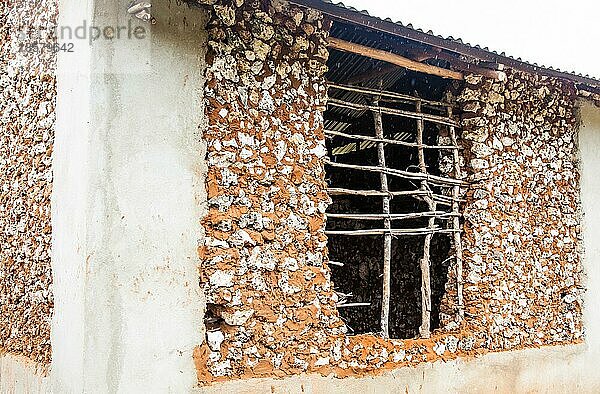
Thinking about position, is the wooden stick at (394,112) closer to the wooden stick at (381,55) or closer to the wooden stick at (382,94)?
the wooden stick at (382,94)

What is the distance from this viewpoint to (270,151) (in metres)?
5.46

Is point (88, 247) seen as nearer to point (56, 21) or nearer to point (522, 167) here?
point (56, 21)

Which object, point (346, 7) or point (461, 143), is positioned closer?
point (346, 7)

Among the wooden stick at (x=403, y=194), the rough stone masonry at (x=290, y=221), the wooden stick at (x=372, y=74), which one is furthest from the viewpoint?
the wooden stick at (x=372, y=74)

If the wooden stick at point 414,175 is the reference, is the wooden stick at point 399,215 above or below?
below

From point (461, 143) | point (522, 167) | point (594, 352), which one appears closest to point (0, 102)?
point (461, 143)

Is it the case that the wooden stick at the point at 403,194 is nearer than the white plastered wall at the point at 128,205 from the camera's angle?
No

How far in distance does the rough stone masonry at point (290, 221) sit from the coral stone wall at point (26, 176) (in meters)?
1.21

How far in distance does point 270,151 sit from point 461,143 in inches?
93.8

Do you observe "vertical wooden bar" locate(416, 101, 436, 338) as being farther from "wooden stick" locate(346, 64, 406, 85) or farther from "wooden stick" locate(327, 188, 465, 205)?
"wooden stick" locate(346, 64, 406, 85)

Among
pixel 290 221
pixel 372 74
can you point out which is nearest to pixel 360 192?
pixel 290 221

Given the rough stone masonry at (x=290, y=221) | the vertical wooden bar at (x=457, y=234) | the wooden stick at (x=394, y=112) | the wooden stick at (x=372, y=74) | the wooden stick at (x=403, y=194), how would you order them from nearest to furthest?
the rough stone masonry at (x=290, y=221) → the wooden stick at (x=403, y=194) → the wooden stick at (x=394, y=112) → the wooden stick at (x=372, y=74) → the vertical wooden bar at (x=457, y=234)

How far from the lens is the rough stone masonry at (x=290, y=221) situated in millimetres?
5164

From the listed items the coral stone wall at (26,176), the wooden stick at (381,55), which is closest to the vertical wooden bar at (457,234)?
the wooden stick at (381,55)
